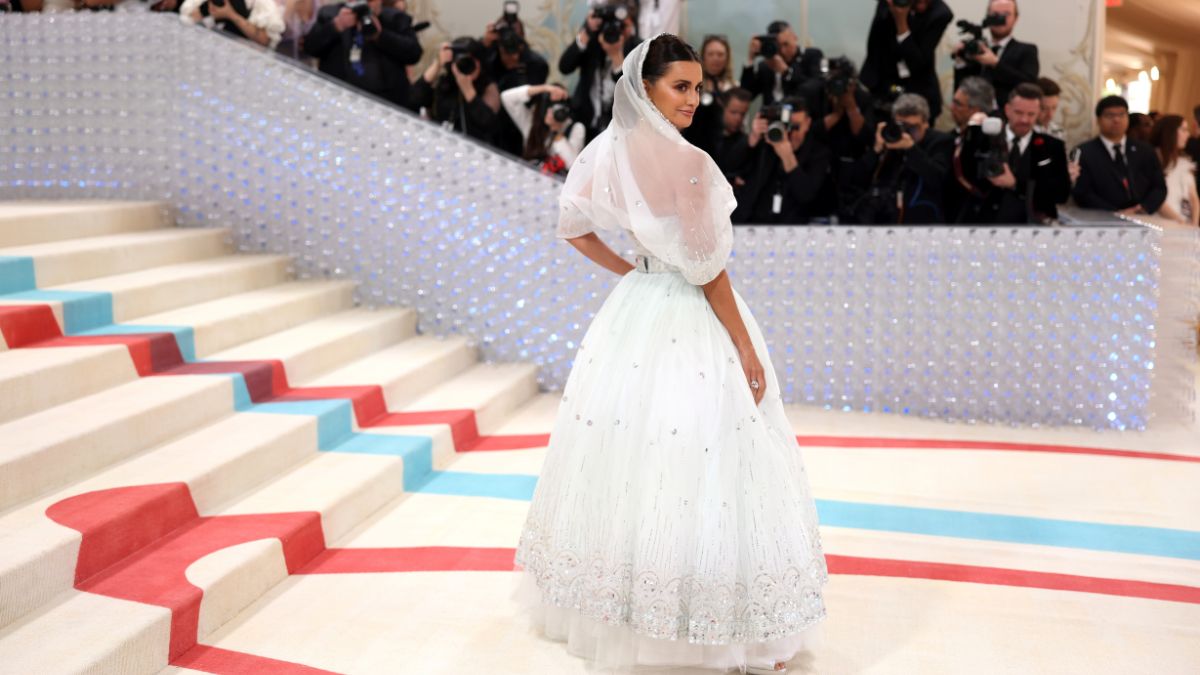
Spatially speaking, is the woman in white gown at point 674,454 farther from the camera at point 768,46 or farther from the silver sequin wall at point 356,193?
the camera at point 768,46

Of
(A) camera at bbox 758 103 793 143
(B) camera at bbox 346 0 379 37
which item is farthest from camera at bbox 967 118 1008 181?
(B) camera at bbox 346 0 379 37

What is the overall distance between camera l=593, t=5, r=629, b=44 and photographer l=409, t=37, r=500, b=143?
2.13 feet

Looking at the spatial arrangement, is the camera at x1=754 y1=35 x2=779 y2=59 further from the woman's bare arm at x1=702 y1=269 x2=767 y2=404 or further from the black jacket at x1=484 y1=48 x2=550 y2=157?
the woman's bare arm at x1=702 y1=269 x2=767 y2=404

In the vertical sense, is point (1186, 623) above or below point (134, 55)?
below

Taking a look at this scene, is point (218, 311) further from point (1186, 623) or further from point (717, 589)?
point (1186, 623)

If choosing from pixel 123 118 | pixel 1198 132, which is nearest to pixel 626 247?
pixel 123 118

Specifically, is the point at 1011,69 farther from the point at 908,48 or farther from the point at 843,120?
the point at 843,120

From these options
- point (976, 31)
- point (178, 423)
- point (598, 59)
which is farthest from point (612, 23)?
point (178, 423)

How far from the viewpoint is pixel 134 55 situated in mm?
4879

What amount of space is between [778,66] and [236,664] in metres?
3.96

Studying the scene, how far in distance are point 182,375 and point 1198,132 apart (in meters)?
5.53

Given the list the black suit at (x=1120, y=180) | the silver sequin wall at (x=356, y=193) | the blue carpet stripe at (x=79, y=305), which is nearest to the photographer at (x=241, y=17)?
the silver sequin wall at (x=356, y=193)

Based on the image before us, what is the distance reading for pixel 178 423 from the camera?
3270 millimetres

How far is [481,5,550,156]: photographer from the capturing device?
5426mm
